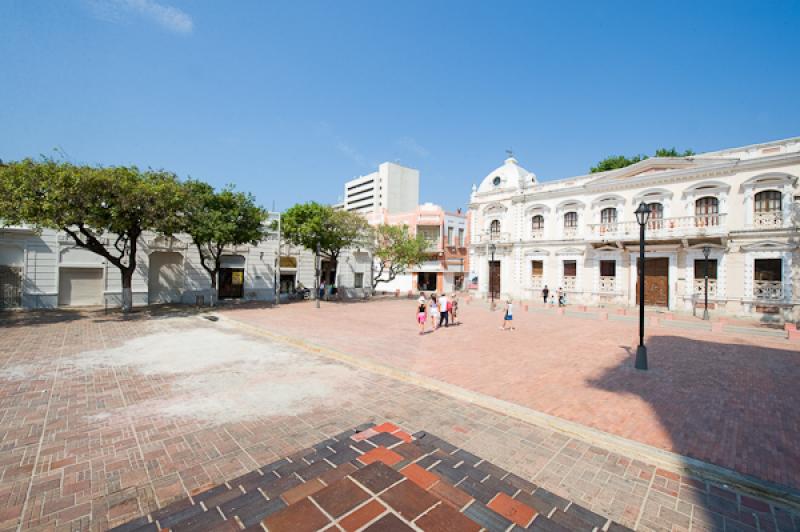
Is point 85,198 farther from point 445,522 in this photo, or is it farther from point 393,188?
point 393,188

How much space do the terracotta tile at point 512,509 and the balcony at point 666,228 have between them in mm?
23562

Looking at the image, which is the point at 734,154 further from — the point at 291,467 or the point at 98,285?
the point at 98,285

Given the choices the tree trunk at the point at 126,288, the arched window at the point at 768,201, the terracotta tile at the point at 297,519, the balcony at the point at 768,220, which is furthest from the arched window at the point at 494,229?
the terracotta tile at the point at 297,519

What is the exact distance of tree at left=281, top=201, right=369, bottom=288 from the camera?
2210 centimetres

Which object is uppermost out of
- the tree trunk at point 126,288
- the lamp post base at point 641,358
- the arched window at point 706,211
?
the arched window at point 706,211

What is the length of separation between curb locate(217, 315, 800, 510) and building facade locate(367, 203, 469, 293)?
105 feet

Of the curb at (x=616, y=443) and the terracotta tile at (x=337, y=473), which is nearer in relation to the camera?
the terracotta tile at (x=337, y=473)

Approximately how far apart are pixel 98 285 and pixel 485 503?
25.1 metres

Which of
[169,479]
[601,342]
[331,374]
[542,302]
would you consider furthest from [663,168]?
[169,479]

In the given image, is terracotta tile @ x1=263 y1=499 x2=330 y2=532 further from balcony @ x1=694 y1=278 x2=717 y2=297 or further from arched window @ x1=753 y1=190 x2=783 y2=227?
arched window @ x1=753 y1=190 x2=783 y2=227

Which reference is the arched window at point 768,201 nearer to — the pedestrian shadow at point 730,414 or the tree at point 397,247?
the pedestrian shadow at point 730,414

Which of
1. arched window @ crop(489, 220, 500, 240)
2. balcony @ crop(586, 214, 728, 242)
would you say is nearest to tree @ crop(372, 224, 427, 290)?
arched window @ crop(489, 220, 500, 240)

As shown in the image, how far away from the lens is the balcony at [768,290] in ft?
58.5

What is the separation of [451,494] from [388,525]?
0.72 m
